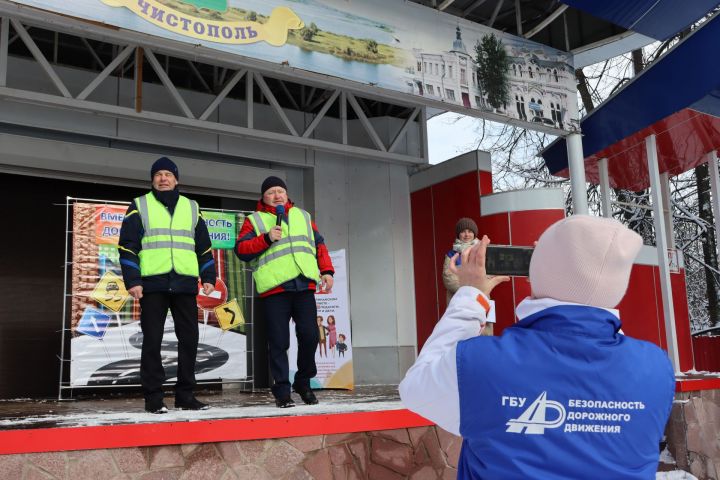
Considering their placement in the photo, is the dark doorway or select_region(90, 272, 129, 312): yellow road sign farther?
the dark doorway

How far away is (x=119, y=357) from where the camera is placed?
20.9ft

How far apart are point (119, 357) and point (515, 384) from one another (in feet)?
19.4

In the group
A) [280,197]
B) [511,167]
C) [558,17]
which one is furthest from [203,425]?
[511,167]

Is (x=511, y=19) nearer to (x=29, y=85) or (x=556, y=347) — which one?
(x=29, y=85)

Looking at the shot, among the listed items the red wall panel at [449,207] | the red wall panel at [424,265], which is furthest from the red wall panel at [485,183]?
the red wall panel at [424,265]

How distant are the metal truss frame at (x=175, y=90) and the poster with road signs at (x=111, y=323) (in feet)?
3.61

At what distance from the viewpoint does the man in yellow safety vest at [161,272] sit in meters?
3.60

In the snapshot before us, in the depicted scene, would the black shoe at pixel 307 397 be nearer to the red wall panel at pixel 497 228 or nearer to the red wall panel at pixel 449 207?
the red wall panel at pixel 497 228

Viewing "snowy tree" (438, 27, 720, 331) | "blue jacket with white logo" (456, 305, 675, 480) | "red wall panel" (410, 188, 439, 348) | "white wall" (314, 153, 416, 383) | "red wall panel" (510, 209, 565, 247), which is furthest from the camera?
"snowy tree" (438, 27, 720, 331)

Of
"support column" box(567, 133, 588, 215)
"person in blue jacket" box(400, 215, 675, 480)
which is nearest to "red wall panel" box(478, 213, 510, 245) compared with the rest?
"support column" box(567, 133, 588, 215)

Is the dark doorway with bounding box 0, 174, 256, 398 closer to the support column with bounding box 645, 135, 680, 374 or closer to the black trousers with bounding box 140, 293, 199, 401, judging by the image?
the black trousers with bounding box 140, 293, 199, 401

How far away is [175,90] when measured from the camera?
281 inches

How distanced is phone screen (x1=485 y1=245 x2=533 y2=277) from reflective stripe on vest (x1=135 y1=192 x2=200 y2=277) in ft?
8.90

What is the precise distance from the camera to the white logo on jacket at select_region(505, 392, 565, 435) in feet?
3.67
